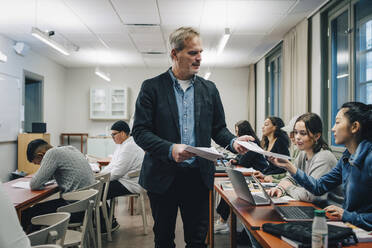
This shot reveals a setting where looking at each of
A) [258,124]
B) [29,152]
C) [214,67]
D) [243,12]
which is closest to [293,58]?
[243,12]

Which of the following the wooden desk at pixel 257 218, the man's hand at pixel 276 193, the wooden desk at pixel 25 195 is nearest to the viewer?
the wooden desk at pixel 257 218

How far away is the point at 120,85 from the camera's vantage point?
9.84 meters

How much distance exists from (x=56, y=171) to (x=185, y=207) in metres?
1.67

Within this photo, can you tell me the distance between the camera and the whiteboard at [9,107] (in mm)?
6121

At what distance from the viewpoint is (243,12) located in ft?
16.7

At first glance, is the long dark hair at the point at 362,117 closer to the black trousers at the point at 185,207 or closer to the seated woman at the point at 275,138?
the black trousers at the point at 185,207

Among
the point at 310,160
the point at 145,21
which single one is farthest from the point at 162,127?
the point at 145,21

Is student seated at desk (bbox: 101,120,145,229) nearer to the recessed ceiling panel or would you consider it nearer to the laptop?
the recessed ceiling panel

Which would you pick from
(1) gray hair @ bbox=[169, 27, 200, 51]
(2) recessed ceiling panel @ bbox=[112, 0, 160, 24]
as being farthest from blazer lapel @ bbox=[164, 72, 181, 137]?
(2) recessed ceiling panel @ bbox=[112, 0, 160, 24]

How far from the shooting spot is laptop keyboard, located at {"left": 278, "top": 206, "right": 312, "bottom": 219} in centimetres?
156

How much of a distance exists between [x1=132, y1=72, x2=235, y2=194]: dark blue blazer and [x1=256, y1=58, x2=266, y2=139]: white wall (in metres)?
7.05

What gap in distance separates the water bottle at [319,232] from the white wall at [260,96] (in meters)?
7.52

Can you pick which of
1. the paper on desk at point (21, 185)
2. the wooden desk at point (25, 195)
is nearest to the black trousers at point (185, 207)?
the wooden desk at point (25, 195)

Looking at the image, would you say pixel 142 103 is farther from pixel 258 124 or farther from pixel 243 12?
pixel 258 124
